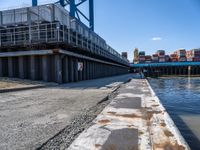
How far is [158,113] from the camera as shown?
481cm

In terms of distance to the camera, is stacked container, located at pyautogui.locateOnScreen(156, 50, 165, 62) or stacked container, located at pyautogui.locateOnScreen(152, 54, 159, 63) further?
stacked container, located at pyautogui.locateOnScreen(156, 50, 165, 62)

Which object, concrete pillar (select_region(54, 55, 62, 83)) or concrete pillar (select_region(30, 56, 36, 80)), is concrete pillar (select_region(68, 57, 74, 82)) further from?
concrete pillar (select_region(30, 56, 36, 80))

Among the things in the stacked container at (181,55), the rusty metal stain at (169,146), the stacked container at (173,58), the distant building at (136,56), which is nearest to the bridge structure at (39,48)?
the rusty metal stain at (169,146)

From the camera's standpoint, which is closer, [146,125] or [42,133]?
[42,133]

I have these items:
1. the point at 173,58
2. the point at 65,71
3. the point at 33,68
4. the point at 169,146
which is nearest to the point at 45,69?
the point at 33,68

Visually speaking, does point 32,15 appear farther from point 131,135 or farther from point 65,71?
point 131,135

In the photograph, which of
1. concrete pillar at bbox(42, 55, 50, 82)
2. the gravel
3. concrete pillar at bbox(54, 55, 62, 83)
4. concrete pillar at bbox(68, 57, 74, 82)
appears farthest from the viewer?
concrete pillar at bbox(68, 57, 74, 82)

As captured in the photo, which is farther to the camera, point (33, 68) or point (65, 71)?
point (65, 71)

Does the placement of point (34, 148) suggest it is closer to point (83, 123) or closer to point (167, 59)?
point (83, 123)

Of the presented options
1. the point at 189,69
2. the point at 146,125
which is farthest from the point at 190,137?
the point at 189,69

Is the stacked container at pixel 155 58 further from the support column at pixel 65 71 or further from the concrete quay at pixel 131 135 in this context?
the concrete quay at pixel 131 135

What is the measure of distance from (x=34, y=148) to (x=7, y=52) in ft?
55.5

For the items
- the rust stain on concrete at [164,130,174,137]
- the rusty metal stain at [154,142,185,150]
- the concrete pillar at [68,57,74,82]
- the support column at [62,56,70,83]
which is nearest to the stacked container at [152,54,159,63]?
the concrete pillar at [68,57,74,82]

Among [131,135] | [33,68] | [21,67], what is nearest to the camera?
[131,135]
